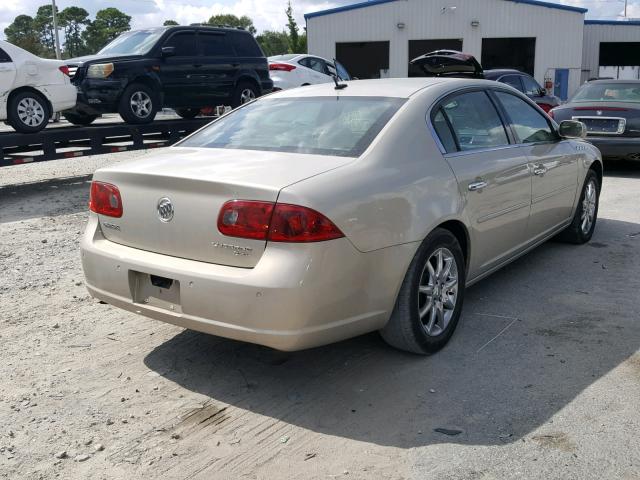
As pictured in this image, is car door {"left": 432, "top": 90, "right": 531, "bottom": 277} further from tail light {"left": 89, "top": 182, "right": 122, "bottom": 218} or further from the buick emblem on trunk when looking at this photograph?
tail light {"left": 89, "top": 182, "right": 122, "bottom": 218}

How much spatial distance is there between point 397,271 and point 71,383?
1.91 m

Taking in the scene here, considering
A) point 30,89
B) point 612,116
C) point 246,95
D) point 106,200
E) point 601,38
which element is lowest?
point 612,116

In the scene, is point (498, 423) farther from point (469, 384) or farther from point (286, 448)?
point (286, 448)

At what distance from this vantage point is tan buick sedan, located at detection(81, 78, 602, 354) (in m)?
3.27

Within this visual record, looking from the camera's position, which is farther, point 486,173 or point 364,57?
point 364,57

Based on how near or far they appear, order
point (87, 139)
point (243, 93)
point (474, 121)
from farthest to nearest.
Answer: point (243, 93), point (87, 139), point (474, 121)

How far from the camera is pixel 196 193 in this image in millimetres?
3477

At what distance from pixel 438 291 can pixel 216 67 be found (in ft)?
29.5

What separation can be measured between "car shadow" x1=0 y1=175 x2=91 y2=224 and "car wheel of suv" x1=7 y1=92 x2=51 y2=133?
931mm

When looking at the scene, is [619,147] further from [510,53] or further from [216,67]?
[510,53]

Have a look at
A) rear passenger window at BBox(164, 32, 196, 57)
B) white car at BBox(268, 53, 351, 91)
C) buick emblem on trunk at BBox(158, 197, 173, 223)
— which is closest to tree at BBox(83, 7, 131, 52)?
white car at BBox(268, 53, 351, 91)

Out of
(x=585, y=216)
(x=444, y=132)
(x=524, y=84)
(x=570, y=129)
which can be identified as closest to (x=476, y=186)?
(x=444, y=132)

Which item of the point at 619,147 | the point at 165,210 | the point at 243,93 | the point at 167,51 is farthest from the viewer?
the point at 243,93

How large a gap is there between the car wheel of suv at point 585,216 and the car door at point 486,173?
1440 millimetres
